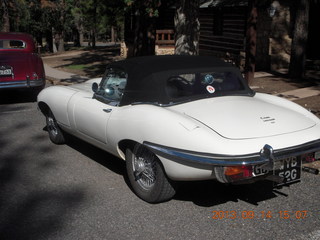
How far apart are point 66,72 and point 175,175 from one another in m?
14.0

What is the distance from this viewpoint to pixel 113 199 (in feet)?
14.8

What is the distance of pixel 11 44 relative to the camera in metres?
10.8

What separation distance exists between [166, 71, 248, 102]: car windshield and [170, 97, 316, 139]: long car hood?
0.50ft

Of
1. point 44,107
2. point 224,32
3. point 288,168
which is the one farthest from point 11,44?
point 224,32

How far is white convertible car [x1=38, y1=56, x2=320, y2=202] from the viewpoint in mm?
3750

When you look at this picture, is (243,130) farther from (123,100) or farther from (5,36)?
(5,36)

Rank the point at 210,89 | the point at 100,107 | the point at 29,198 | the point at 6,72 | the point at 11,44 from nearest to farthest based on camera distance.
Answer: the point at 29,198
the point at 210,89
the point at 100,107
the point at 6,72
the point at 11,44

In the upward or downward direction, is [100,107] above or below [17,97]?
above

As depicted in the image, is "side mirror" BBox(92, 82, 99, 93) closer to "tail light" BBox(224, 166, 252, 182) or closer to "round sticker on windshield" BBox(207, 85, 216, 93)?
"round sticker on windshield" BBox(207, 85, 216, 93)

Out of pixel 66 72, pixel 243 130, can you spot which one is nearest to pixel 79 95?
pixel 243 130

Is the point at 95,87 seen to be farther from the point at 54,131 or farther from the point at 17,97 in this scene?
the point at 17,97

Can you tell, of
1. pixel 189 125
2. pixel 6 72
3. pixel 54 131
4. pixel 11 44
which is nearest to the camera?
pixel 189 125

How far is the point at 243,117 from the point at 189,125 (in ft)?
1.96

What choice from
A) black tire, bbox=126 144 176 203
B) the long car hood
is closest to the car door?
black tire, bbox=126 144 176 203
